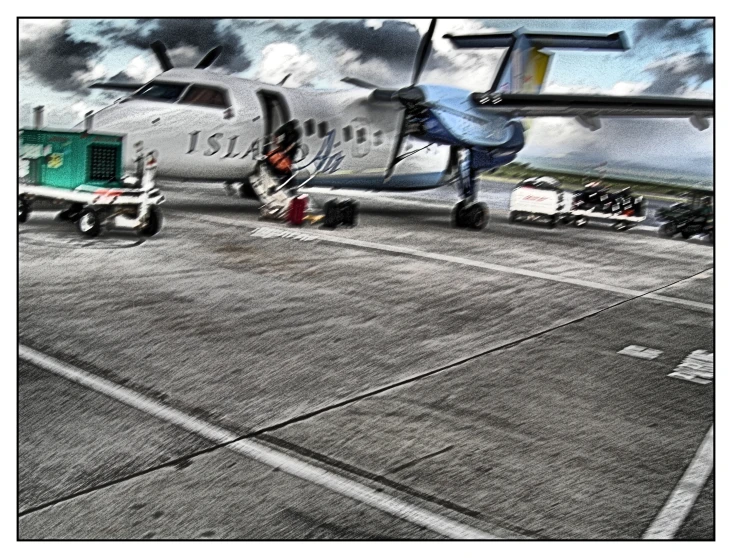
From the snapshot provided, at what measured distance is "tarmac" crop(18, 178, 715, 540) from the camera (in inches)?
229

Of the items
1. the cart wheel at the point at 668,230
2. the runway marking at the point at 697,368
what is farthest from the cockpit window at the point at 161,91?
the runway marking at the point at 697,368

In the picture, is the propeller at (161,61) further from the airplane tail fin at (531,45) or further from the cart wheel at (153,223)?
the airplane tail fin at (531,45)

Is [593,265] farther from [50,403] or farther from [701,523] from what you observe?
[50,403]

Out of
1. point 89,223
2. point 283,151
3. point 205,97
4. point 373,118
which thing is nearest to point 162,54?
point 205,97

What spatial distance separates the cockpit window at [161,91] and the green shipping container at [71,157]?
53cm

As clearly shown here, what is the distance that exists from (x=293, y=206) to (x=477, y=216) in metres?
1.95

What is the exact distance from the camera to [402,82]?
7613 millimetres

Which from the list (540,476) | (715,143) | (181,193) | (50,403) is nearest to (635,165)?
(715,143)

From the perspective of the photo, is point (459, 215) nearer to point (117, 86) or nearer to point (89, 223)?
point (117, 86)

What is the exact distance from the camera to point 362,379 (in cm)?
677

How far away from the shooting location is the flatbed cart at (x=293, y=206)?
810 centimetres

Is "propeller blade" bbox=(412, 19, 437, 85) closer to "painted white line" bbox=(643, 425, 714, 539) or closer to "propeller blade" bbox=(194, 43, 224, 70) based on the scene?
"propeller blade" bbox=(194, 43, 224, 70)

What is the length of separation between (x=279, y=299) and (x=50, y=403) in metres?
2.30

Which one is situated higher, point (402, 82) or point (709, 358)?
point (402, 82)
